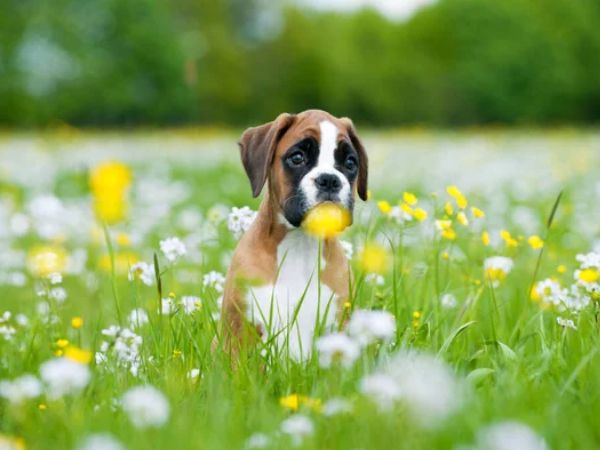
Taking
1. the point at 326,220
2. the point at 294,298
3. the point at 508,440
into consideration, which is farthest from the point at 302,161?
the point at 508,440

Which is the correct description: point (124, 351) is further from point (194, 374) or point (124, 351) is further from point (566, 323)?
point (566, 323)

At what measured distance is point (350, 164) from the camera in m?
4.35

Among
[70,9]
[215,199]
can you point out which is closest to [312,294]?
[215,199]

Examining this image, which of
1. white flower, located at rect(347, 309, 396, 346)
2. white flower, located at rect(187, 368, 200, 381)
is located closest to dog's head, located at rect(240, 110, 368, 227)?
white flower, located at rect(187, 368, 200, 381)

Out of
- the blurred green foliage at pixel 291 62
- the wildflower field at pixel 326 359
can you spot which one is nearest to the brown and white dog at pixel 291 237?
the wildflower field at pixel 326 359

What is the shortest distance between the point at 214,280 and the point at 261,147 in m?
0.68

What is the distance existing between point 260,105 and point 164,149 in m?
31.7

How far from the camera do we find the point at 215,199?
35.7ft

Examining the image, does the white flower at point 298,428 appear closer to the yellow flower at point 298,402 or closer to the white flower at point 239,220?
the yellow flower at point 298,402

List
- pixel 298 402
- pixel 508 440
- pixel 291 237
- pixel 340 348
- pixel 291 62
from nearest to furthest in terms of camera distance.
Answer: pixel 508 440 → pixel 340 348 → pixel 298 402 → pixel 291 237 → pixel 291 62

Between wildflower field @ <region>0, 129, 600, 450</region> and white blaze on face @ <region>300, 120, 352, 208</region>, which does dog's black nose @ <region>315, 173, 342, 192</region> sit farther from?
wildflower field @ <region>0, 129, 600, 450</region>

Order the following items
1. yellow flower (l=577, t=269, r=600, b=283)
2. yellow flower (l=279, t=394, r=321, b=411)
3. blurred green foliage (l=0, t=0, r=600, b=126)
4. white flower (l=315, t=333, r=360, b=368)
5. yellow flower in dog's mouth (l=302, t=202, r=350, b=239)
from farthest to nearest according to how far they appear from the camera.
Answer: blurred green foliage (l=0, t=0, r=600, b=126), yellow flower (l=577, t=269, r=600, b=283), yellow flower in dog's mouth (l=302, t=202, r=350, b=239), yellow flower (l=279, t=394, r=321, b=411), white flower (l=315, t=333, r=360, b=368)

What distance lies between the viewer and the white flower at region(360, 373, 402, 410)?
256 centimetres

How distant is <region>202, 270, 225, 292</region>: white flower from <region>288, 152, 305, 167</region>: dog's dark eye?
27.0 inches
